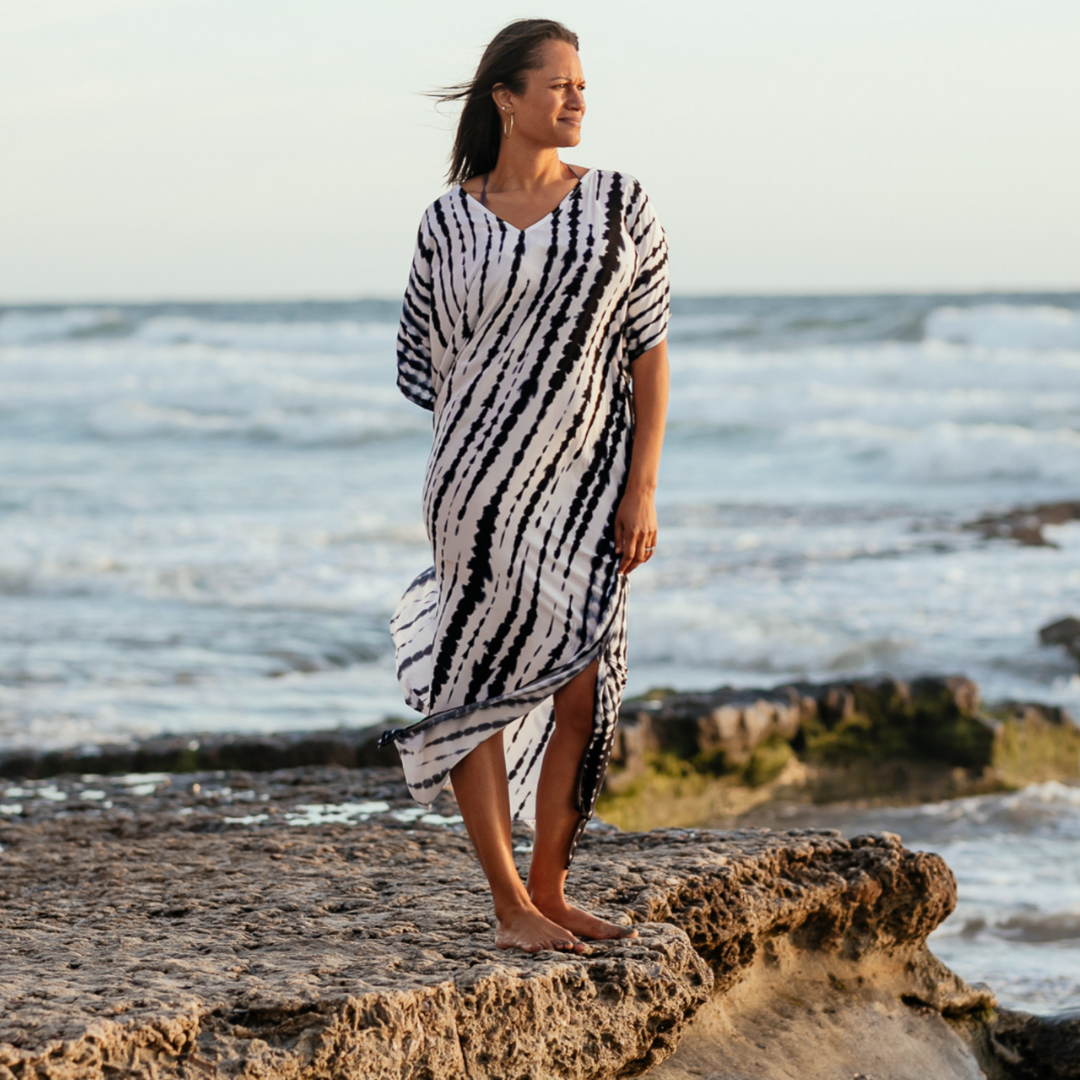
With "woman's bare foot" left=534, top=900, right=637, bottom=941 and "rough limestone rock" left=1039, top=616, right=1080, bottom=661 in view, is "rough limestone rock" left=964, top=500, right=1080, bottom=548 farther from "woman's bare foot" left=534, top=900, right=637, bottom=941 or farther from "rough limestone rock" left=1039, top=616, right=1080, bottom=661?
"woman's bare foot" left=534, top=900, right=637, bottom=941

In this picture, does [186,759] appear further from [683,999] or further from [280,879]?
[683,999]

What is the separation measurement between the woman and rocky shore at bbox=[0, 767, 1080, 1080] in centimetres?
21

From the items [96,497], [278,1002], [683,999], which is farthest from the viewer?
[96,497]

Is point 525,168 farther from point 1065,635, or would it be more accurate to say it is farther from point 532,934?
point 1065,635

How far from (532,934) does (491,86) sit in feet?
5.55

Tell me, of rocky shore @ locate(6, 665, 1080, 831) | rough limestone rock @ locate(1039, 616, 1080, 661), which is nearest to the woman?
rocky shore @ locate(6, 665, 1080, 831)

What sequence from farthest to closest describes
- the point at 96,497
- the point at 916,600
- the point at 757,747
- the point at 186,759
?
the point at 96,497 → the point at 916,600 → the point at 757,747 → the point at 186,759

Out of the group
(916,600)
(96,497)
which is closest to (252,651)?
(916,600)

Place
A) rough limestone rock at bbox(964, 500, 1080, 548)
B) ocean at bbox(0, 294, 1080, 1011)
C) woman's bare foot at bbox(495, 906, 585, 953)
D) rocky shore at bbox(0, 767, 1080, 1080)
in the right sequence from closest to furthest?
rocky shore at bbox(0, 767, 1080, 1080)
woman's bare foot at bbox(495, 906, 585, 953)
ocean at bbox(0, 294, 1080, 1011)
rough limestone rock at bbox(964, 500, 1080, 548)

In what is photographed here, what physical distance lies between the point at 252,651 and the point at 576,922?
19.9 ft

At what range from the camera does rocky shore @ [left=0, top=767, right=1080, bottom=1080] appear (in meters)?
2.41

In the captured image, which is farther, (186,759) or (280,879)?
(186,759)

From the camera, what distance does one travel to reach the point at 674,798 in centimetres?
555

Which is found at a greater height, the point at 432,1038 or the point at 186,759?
the point at 432,1038
